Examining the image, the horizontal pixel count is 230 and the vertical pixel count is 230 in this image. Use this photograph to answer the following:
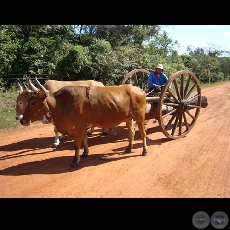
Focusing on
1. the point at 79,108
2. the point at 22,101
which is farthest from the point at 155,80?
the point at 22,101

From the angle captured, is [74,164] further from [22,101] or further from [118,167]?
[22,101]

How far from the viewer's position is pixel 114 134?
818 cm

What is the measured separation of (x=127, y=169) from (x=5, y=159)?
10.5ft

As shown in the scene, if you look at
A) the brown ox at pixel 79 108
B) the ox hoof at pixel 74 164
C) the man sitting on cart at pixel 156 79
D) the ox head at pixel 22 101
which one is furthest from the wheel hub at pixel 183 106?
the ox head at pixel 22 101

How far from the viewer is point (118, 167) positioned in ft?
17.9

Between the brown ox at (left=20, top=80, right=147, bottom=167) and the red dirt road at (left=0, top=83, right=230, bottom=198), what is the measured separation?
74 cm

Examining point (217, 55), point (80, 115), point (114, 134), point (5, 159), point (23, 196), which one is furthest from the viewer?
point (217, 55)

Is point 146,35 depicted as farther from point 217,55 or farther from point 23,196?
point 217,55

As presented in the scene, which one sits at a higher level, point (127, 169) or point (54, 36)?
point (54, 36)

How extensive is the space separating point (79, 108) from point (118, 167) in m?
1.60

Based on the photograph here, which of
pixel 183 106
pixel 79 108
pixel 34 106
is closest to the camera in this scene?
pixel 79 108

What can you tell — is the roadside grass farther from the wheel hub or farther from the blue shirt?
the wheel hub

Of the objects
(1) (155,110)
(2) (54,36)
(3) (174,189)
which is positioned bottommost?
(3) (174,189)

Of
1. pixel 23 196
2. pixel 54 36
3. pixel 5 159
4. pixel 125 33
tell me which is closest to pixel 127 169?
pixel 23 196
